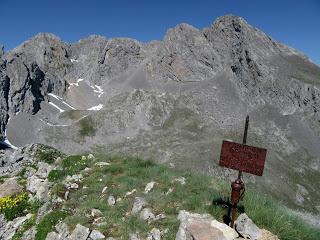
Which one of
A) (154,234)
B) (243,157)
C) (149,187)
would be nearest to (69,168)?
(149,187)

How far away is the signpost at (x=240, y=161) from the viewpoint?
16.1 metres

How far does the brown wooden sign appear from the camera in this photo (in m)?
16.4

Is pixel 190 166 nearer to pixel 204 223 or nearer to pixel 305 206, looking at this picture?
pixel 305 206

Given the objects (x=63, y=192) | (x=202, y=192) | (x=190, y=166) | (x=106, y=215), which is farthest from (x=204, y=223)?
(x=190, y=166)

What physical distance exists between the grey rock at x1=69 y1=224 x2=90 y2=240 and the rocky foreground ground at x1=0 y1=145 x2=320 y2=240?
4cm

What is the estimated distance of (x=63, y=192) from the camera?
73.4 feet

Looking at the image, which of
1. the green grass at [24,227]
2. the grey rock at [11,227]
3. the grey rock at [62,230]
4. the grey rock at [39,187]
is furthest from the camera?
the grey rock at [39,187]

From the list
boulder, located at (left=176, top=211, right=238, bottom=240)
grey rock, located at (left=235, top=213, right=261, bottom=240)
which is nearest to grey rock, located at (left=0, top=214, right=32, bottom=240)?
boulder, located at (left=176, top=211, right=238, bottom=240)

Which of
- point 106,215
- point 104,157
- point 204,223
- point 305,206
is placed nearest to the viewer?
point 204,223

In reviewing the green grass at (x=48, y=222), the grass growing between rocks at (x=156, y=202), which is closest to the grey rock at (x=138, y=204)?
the grass growing between rocks at (x=156, y=202)

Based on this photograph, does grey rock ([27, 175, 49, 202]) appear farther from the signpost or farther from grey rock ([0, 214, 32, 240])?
the signpost

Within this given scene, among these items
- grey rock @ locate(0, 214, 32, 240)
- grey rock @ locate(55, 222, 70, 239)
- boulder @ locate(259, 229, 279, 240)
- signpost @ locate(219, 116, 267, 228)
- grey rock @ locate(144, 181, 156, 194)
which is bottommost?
grey rock @ locate(0, 214, 32, 240)

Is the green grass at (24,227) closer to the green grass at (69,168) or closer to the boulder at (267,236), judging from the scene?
the green grass at (69,168)

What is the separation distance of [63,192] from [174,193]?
6535 millimetres
